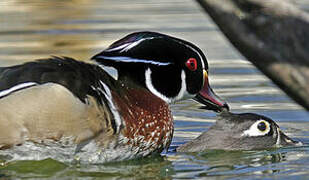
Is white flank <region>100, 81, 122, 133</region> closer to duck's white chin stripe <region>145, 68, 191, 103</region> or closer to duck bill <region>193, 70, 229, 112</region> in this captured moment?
duck's white chin stripe <region>145, 68, 191, 103</region>

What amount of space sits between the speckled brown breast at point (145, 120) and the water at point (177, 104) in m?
0.20

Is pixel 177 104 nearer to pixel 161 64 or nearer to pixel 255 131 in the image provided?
pixel 255 131

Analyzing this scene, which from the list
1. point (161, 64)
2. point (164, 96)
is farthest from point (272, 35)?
point (164, 96)

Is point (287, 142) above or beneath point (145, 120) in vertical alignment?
beneath

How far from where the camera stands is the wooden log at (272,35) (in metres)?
1.97

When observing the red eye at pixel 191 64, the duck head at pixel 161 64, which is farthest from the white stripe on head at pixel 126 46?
the red eye at pixel 191 64

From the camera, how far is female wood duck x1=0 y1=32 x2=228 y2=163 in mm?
4879

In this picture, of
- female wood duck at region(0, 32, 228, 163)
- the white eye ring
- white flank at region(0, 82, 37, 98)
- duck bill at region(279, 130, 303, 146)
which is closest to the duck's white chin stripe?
female wood duck at region(0, 32, 228, 163)

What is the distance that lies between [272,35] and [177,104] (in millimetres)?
6161

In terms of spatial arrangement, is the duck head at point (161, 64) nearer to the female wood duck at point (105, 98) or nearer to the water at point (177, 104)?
the female wood duck at point (105, 98)

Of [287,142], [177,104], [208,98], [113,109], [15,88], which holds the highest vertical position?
[15,88]

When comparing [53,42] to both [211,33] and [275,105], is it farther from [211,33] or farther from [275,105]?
[275,105]

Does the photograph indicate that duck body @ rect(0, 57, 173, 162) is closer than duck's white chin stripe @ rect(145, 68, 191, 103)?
Yes

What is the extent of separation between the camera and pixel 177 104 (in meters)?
8.15
